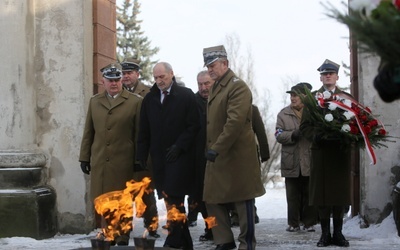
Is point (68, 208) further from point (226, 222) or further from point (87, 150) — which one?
point (226, 222)

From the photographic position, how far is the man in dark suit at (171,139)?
25.9 ft

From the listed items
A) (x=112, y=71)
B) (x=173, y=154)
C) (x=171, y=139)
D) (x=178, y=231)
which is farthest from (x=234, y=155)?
(x=112, y=71)

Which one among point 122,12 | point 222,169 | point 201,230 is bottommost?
point 201,230

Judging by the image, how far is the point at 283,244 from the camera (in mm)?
8852

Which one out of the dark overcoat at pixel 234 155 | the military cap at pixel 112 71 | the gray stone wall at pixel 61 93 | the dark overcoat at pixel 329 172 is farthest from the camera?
the gray stone wall at pixel 61 93

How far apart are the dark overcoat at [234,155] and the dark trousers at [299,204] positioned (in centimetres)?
278

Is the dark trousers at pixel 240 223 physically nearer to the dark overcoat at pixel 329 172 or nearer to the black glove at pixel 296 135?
the dark overcoat at pixel 329 172

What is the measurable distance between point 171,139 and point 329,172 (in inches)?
64.6

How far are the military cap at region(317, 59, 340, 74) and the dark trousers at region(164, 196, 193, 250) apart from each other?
2653 millimetres

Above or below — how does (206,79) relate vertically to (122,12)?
below

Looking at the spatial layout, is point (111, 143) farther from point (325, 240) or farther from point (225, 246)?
point (325, 240)

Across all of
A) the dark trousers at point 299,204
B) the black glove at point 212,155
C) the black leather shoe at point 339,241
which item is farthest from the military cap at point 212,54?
the dark trousers at point 299,204

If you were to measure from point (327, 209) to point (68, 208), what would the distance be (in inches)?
131

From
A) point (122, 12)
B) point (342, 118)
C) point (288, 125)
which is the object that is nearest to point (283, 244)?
point (342, 118)
